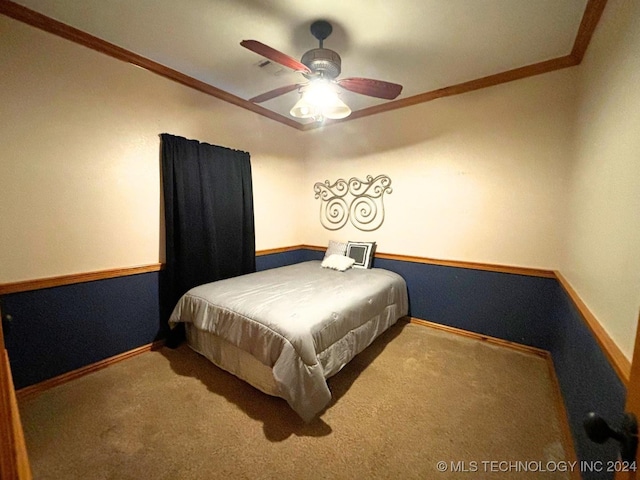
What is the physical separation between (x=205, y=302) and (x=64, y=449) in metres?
1.02

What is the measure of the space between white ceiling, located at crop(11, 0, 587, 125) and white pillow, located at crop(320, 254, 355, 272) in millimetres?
1865

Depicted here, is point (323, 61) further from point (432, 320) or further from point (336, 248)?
point (432, 320)

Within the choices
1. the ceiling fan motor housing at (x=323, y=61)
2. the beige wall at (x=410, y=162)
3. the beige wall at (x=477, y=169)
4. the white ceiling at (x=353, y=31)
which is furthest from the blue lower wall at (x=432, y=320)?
the ceiling fan motor housing at (x=323, y=61)

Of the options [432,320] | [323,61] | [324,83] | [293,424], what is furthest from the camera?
[432,320]

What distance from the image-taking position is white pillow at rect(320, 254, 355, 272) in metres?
2.97

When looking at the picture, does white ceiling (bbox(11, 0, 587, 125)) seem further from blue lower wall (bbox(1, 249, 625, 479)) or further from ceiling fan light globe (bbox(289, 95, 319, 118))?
blue lower wall (bbox(1, 249, 625, 479))

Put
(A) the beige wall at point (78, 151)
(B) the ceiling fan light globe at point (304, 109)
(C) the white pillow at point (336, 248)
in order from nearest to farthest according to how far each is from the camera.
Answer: (A) the beige wall at point (78, 151)
(B) the ceiling fan light globe at point (304, 109)
(C) the white pillow at point (336, 248)

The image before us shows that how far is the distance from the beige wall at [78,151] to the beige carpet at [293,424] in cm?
98

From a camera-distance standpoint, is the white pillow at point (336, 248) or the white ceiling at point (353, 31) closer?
the white ceiling at point (353, 31)

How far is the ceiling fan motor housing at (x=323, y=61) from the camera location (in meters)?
1.74

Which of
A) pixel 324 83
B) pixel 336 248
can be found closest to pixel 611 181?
pixel 324 83

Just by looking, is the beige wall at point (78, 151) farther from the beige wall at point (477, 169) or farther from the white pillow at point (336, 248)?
the beige wall at point (477, 169)

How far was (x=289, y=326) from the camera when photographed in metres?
1.62

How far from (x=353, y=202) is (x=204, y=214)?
1781 millimetres
